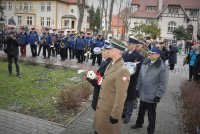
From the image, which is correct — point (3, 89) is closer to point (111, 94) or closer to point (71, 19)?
point (111, 94)

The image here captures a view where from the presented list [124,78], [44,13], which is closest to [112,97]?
[124,78]

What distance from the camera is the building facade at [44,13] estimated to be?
6344 cm

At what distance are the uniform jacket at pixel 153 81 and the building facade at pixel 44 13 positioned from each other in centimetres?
5867

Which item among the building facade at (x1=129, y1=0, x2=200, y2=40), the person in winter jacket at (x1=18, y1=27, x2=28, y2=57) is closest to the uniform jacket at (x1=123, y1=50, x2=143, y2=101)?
the person in winter jacket at (x1=18, y1=27, x2=28, y2=57)

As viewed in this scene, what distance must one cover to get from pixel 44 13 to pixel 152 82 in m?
61.1

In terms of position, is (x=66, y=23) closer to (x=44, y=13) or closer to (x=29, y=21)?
(x=44, y=13)

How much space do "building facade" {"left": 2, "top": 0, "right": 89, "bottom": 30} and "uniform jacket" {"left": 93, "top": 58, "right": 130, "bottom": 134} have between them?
197ft

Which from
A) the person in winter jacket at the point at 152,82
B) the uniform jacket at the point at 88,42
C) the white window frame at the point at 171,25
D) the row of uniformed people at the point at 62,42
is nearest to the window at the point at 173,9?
the white window frame at the point at 171,25

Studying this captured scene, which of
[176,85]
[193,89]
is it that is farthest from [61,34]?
[193,89]

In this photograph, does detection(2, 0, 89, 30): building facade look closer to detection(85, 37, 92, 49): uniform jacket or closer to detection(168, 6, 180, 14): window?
detection(168, 6, 180, 14): window

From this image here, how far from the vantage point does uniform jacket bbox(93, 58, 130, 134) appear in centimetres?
443

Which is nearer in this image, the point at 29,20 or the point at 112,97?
the point at 112,97

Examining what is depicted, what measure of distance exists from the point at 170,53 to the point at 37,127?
11705 millimetres

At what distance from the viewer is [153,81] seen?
6238 millimetres
